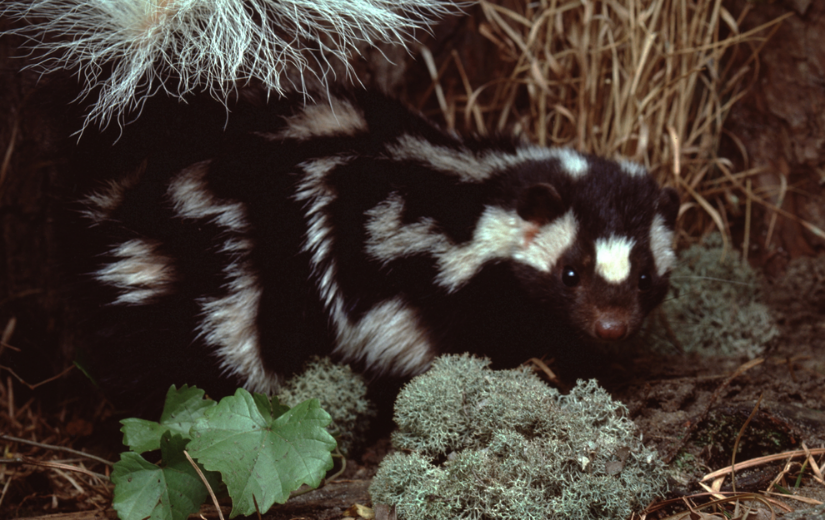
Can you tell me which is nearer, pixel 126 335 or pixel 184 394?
pixel 184 394

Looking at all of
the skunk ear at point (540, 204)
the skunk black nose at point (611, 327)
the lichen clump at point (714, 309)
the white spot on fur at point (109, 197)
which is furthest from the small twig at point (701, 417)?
the white spot on fur at point (109, 197)

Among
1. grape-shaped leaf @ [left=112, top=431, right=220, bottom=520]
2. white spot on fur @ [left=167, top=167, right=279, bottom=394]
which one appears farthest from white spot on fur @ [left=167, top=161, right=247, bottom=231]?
grape-shaped leaf @ [left=112, top=431, right=220, bottom=520]

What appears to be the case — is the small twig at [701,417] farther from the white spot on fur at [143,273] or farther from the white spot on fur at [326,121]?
→ the white spot on fur at [143,273]

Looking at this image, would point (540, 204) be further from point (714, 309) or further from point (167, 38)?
point (167, 38)

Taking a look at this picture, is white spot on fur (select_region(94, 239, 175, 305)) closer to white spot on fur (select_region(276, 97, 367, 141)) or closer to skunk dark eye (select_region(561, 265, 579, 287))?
white spot on fur (select_region(276, 97, 367, 141))

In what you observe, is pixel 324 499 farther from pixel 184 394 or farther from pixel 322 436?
pixel 184 394

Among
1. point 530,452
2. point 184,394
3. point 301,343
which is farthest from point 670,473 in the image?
point 184,394
